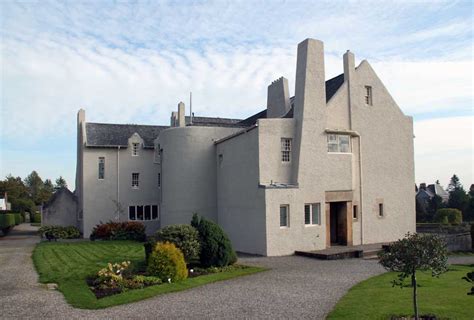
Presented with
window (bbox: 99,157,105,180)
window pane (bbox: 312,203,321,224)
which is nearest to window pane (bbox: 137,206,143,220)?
window (bbox: 99,157,105,180)

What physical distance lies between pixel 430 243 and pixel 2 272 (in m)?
17.3

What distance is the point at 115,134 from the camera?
41219mm

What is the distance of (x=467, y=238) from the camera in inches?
1145

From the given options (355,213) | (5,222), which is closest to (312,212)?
(355,213)

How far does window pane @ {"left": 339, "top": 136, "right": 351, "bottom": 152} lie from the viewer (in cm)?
2655

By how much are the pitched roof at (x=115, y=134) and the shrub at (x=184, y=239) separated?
22.6 m

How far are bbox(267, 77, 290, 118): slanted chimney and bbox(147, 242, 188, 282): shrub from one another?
695 inches

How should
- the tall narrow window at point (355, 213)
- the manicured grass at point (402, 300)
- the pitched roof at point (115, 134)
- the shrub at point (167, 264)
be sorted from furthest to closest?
the pitched roof at point (115, 134), the tall narrow window at point (355, 213), the shrub at point (167, 264), the manicured grass at point (402, 300)

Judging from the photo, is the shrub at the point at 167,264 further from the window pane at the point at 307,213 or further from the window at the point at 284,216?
the window pane at the point at 307,213

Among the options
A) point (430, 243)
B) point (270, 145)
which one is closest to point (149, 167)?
point (270, 145)

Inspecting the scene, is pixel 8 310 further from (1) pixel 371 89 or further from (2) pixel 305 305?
(1) pixel 371 89

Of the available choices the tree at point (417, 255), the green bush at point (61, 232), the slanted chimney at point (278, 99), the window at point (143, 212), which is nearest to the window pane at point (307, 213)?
the slanted chimney at point (278, 99)

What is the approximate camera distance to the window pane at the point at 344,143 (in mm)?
26547

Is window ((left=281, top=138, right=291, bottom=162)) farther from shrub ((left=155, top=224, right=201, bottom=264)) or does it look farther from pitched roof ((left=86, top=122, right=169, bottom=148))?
pitched roof ((left=86, top=122, right=169, bottom=148))
